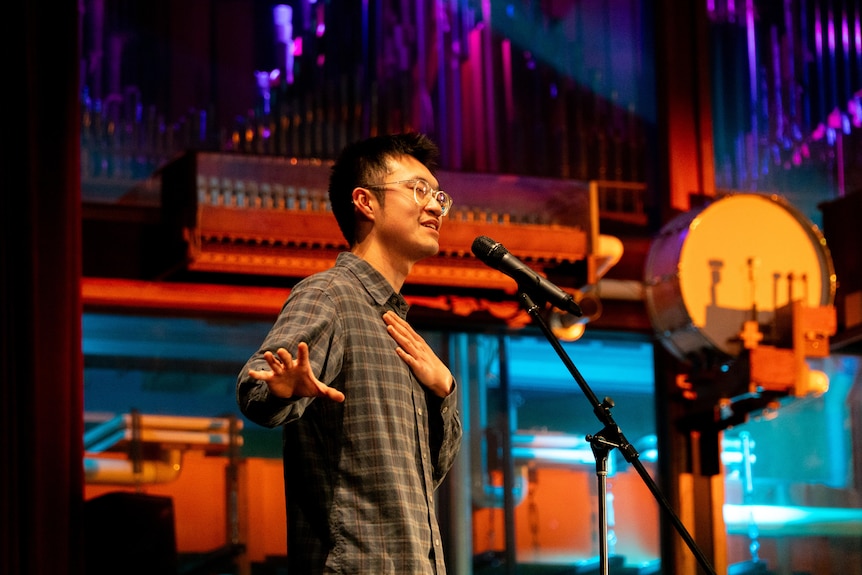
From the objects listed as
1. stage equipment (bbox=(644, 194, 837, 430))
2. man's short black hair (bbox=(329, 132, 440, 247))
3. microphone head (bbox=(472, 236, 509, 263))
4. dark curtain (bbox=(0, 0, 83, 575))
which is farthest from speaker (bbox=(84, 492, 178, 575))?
microphone head (bbox=(472, 236, 509, 263))

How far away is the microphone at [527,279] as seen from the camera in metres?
2.82

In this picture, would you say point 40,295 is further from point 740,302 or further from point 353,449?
point 740,302

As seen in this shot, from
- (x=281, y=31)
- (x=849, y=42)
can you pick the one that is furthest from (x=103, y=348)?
(x=849, y=42)

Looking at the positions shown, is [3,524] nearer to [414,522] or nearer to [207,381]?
[207,381]

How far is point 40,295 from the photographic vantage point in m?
4.15

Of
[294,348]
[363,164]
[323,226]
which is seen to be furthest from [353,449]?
[323,226]

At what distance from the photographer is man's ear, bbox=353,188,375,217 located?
2.92 meters

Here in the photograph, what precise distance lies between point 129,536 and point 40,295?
82 cm

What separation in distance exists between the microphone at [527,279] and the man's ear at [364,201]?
25 centimetres

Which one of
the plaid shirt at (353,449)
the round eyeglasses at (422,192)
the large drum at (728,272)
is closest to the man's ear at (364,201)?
the round eyeglasses at (422,192)

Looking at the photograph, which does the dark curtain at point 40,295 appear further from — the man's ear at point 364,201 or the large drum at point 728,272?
the large drum at point 728,272

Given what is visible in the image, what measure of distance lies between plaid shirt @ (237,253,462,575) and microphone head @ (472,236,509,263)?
28 cm

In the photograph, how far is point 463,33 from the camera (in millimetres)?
5094

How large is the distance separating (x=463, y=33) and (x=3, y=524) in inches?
94.8
